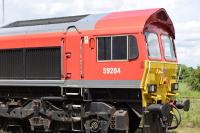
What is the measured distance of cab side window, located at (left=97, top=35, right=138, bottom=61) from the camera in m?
12.6

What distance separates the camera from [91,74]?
521 inches

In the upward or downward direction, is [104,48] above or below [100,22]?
below

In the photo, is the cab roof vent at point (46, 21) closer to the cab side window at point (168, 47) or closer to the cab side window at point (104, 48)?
the cab side window at point (104, 48)

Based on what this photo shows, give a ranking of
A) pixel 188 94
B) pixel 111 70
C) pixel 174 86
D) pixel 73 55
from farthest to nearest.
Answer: pixel 188 94 < pixel 174 86 < pixel 73 55 < pixel 111 70

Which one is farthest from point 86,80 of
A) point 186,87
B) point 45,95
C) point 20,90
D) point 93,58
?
point 186,87

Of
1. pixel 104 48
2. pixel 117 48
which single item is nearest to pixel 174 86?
pixel 117 48

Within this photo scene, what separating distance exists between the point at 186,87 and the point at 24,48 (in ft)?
114

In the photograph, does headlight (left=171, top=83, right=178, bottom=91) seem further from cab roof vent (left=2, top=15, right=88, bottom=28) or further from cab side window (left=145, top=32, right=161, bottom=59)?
cab roof vent (left=2, top=15, right=88, bottom=28)

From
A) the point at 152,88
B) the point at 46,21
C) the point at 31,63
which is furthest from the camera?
the point at 46,21

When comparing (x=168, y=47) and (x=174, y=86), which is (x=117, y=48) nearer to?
(x=168, y=47)

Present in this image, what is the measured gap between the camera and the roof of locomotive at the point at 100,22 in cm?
1290

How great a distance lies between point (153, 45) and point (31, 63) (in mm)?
3846

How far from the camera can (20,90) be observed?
1487cm

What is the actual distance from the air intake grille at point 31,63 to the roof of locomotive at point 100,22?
629 mm
